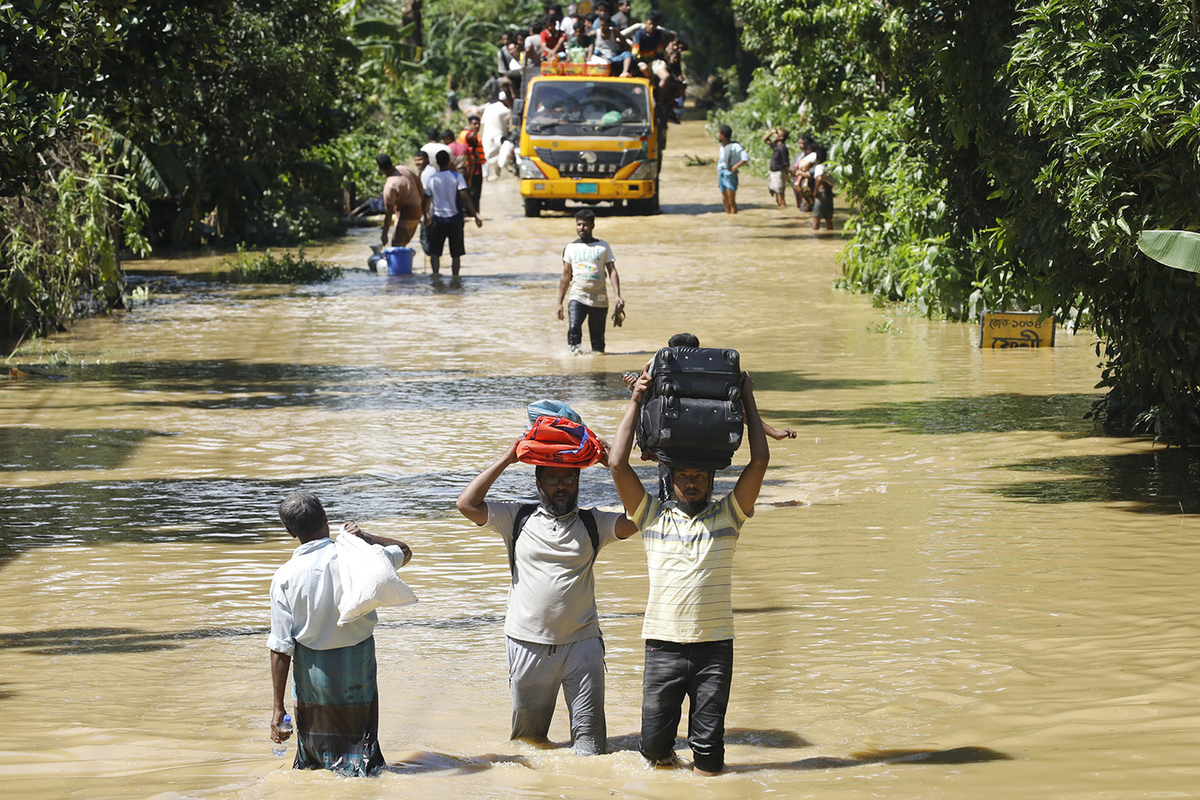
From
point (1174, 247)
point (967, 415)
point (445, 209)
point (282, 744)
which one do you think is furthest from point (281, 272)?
point (282, 744)

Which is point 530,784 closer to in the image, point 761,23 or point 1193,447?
point 1193,447

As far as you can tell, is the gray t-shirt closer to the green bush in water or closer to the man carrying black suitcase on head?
the man carrying black suitcase on head

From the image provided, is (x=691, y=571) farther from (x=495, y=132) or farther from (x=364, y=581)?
(x=495, y=132)

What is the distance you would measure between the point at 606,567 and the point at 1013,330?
28.0 feet

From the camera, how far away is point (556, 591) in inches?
224

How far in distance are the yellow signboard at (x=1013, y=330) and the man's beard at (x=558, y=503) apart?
11.0 metres

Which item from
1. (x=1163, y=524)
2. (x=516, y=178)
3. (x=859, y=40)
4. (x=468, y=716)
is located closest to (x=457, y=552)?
(x=468, y=716)

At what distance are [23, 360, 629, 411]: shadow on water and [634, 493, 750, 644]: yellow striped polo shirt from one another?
790 cm

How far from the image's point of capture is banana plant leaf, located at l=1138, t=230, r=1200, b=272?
700 centimetres

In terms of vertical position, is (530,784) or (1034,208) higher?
(1034,208)

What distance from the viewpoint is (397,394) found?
14.2 metres

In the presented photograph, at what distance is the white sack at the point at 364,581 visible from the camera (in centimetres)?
532

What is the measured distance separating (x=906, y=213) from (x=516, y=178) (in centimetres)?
2388

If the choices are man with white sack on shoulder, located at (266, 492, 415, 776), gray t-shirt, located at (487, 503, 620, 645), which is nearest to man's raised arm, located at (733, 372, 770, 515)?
gray t-shirt, located at (487, 503, 620, 645)
